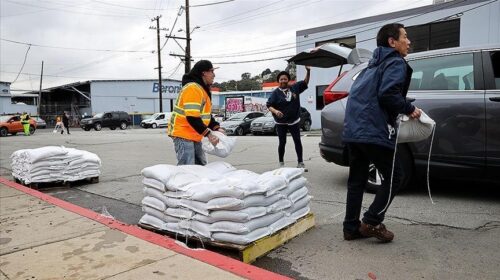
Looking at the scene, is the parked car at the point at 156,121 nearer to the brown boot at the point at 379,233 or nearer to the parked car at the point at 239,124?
the parked car at the point at 239,124

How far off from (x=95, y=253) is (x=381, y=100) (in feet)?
8.43

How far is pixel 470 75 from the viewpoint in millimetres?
4676

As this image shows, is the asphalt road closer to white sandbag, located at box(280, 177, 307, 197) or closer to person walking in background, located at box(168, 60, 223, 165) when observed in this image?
white sandbag, located at box(280, 177, 307, 197)

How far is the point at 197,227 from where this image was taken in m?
3.58

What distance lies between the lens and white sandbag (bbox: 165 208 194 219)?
364cm

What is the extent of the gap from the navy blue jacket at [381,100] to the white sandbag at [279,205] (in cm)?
75

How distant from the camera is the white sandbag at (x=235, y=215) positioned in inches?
131

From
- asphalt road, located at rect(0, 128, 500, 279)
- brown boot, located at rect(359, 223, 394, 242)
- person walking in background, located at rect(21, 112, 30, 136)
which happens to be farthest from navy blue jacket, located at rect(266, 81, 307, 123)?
person walking in background, located at rect(21, 112, 30, 136)

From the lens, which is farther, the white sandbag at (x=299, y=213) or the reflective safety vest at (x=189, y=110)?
the reflective safety vest at (x=189, y=110)

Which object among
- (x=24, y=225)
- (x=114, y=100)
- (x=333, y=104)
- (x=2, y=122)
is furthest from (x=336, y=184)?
(x=114, y=100)

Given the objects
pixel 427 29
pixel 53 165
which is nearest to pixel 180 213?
pixel 53 165

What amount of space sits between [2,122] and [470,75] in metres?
32.7

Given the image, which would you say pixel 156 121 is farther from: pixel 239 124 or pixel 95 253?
pixel 95 253

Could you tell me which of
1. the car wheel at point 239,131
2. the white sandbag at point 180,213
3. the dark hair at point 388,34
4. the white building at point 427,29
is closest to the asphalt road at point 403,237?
the white sandbag at point 180,213
